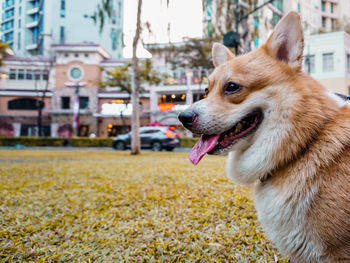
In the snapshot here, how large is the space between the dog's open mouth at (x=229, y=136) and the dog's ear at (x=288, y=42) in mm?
416

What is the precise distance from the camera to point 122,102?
35.7 m

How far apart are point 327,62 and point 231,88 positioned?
26799 mm

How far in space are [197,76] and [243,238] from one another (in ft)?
98.7

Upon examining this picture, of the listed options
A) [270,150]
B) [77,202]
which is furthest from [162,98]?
[270,150]

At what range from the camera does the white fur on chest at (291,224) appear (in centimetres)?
133

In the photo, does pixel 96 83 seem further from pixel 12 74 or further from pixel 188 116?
pixel 188 116

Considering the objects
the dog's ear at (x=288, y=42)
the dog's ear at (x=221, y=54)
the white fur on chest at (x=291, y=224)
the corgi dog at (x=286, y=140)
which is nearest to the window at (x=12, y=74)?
the dog's ear at (x=221, y=54)

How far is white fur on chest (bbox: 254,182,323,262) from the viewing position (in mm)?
1334

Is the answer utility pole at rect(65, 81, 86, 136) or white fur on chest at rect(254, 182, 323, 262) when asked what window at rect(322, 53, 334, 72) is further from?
utility pole at rect(65, 81, 86, 136)

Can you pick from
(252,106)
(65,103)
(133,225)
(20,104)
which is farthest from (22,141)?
(252,106)

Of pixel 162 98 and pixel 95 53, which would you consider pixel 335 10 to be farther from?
pixel 95 53

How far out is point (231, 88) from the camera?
Result: 183 centimetres

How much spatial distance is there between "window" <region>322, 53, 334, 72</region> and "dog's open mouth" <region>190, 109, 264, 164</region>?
26487mm

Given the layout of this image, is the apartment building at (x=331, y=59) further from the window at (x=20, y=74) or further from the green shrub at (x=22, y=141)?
the window at (x=20, y=74)
